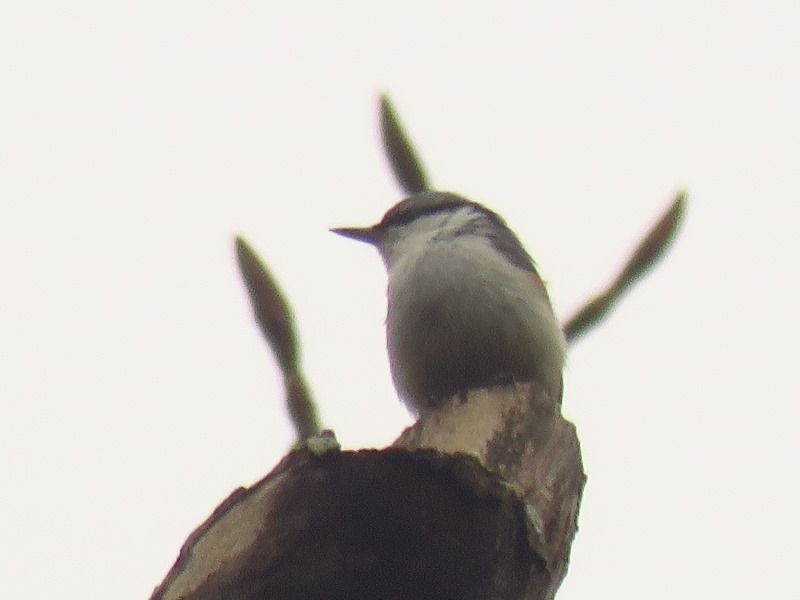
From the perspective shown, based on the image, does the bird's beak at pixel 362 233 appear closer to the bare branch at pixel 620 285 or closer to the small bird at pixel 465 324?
the small bird at pixel 465 324

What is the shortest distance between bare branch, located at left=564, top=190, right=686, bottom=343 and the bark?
539 millimetres

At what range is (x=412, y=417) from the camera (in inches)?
202

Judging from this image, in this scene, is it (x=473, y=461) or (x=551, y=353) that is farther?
(x=551, y=353)

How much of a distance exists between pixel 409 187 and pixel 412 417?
286 cm

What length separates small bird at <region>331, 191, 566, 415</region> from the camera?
190 inches

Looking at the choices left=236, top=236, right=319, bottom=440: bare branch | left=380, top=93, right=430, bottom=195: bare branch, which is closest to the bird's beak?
left=380, top=93, right=430, bottom=195: bare branch

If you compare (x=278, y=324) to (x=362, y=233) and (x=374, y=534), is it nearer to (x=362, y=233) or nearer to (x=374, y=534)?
(x=374, y=534)

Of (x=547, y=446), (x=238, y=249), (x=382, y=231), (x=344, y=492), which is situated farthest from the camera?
(x=382, y=231)

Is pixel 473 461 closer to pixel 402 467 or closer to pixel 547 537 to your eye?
pixel 402 467

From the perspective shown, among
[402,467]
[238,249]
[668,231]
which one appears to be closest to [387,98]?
[238,249]

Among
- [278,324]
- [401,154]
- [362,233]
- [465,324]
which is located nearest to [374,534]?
[278,324]

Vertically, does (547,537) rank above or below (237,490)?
below

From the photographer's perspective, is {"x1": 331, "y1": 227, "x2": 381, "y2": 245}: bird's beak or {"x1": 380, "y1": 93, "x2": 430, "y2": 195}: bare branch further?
{"x1": 331, "y1": 227, "x2": 381, "y2": 245}: bird's beak

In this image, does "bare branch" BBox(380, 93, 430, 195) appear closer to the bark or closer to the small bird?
the bark
